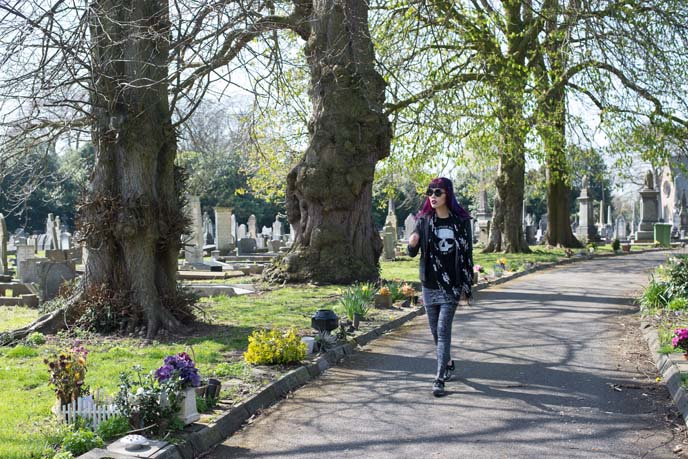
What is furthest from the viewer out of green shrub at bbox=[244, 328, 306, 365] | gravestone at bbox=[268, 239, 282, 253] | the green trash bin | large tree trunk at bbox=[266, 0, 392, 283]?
the green trash bin

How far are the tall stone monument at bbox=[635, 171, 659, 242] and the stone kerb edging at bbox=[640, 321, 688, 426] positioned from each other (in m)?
36.5

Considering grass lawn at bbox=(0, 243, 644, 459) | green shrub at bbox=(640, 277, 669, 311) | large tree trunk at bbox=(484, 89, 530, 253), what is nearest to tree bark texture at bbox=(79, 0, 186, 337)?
grass lawn at bbox=(0, 243, 644, 459)

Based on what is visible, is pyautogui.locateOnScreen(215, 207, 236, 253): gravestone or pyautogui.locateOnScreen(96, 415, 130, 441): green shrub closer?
pyautogui.locateOnScreen(96, 415, 130, 441): green shrub

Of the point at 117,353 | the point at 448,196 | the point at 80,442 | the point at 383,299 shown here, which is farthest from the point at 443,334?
the point at 383,299

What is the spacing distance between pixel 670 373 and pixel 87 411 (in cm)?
567

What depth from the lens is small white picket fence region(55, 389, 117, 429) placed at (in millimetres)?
5402

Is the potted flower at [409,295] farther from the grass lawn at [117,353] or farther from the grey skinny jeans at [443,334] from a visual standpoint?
the grey skinny jeans at [443,334]

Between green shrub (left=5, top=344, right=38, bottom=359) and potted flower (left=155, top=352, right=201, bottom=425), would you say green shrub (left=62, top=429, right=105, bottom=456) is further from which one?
green shrub (left=5, top=344, right=38, bottom=359)

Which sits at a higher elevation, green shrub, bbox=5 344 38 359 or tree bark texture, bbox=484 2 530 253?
tree bark texture, bbox=484 2 530 253

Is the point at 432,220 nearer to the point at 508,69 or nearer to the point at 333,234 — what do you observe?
the point at 333,234

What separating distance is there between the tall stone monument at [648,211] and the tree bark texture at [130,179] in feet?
129

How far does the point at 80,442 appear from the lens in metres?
4.96

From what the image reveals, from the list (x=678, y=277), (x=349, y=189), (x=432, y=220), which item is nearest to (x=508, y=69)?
(x=349, y=189)

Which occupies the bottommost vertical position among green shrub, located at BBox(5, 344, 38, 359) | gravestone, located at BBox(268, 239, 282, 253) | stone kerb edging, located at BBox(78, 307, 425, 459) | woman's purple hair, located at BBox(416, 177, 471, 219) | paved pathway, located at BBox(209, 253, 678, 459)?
paved pathway, located at BBox(209, 253, 678, 459)
